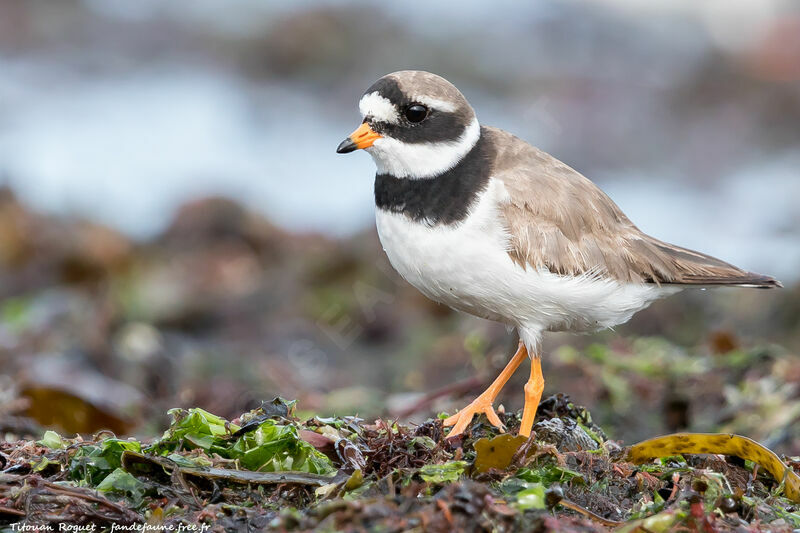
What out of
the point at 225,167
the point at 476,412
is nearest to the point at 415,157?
the point at 476,412

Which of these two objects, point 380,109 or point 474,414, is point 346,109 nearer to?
point 380,109

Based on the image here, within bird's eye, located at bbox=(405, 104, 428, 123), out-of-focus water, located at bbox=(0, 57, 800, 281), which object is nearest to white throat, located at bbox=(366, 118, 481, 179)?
bird's eye, located at bbox=(405, 104, 428, 123)

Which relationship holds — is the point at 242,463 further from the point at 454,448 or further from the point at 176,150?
the point at 176,150

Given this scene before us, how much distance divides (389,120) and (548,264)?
1002 millimetres

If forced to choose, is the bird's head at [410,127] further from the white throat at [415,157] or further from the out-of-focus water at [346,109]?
the out-of-focus water at [346,109]

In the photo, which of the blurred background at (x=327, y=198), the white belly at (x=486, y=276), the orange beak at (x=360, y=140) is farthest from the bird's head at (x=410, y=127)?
the blurred background at (x=327, y=198)

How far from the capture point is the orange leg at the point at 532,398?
3999 mm

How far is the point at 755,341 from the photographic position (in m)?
7.67

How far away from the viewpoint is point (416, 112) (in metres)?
4.34

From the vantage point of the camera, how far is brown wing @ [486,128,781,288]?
14.1ft

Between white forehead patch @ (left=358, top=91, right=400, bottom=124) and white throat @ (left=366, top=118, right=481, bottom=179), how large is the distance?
0.09 meters

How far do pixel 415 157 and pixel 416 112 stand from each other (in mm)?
215

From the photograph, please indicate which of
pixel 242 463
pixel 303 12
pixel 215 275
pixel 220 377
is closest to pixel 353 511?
pixel 242 463

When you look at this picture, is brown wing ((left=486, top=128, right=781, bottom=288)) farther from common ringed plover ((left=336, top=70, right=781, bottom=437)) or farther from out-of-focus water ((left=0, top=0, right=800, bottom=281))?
out-of-focus water ((left=0, top=0, right=800, bottom=281))
